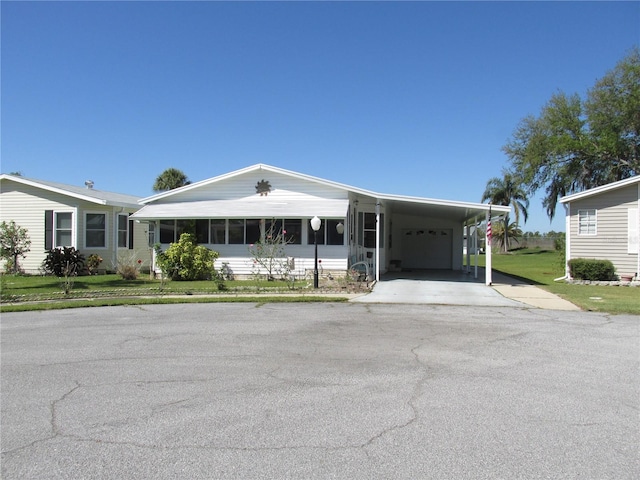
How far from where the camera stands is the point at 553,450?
11.6ft

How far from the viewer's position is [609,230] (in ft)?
62.2

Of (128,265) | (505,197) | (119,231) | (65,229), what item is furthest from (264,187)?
(505,197)

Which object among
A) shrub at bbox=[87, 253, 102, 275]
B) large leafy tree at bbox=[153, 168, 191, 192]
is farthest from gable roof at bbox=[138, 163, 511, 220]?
large leafy tree at bbox=[153, 168, 191, 192]

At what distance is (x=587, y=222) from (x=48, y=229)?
2197 centimetres

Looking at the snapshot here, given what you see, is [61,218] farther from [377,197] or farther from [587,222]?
[587,222]

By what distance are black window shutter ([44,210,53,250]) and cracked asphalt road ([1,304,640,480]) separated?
42.3 ft

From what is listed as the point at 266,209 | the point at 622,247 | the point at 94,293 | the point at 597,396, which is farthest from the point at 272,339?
the point at 622,247

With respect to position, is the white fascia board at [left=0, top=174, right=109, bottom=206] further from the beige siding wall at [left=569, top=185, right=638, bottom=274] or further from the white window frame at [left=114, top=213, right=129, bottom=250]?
the beige siding wall at [left=569, top=185, right=638, bottom=274]

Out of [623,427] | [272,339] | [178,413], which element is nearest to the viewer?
[623,427]

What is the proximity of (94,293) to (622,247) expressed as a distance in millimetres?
18741

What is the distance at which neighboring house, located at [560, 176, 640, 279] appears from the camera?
18406 mm

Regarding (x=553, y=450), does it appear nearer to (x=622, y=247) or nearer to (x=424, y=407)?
(x=424, y=407)

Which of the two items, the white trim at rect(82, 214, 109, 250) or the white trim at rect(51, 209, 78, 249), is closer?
the white trim at rect(51, 209, 78, 249)

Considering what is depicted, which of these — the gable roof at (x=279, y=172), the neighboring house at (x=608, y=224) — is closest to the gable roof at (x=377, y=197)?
the gable roof at (x=279, y=172)
